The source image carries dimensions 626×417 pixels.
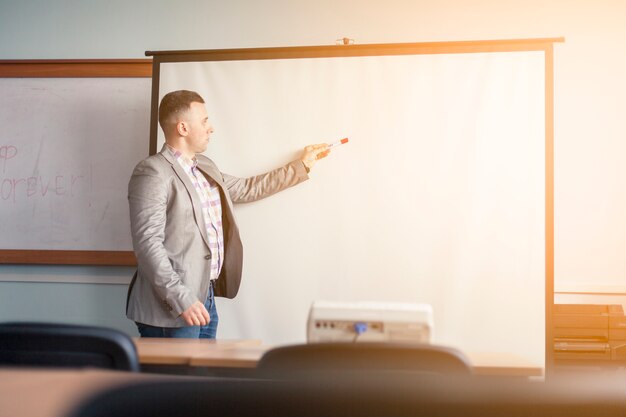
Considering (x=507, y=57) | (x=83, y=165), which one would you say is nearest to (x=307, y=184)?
(x=507, y=57)

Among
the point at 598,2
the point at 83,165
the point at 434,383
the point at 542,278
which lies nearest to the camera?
the point at 434,383

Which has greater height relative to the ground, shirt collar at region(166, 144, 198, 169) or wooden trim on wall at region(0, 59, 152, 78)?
wooden trim on wall at region(0, 59, 152, 78)

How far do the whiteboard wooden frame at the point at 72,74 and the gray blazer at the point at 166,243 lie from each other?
A: 814 millimetres

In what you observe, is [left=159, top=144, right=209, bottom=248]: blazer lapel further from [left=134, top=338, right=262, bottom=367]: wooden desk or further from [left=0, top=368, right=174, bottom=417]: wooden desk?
[left=0, top=368, right=174, bottom=417]: wooden desk

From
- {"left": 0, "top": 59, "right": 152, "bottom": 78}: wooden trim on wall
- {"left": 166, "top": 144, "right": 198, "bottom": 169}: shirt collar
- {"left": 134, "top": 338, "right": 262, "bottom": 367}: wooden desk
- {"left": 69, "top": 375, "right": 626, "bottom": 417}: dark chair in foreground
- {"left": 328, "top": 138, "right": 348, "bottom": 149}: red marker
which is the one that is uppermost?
{"left": 0, "top": 59, "right": 152, "bottom": 78}: wooden trim on wall

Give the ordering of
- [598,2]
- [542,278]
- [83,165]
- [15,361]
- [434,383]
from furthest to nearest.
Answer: [83,165]
[598,2]
[542,278]
[15,361]
[434,383]

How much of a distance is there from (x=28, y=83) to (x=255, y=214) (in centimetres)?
163

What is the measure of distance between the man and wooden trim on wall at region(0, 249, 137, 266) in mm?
750

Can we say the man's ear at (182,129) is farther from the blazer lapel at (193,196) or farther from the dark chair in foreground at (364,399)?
the dark chair in foreground at (364,399)

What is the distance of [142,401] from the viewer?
16.3 inches

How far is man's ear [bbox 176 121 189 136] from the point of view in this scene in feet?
9.42

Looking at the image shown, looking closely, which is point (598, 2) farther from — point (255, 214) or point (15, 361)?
point (15, 361)

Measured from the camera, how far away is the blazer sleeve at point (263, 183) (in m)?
3.06

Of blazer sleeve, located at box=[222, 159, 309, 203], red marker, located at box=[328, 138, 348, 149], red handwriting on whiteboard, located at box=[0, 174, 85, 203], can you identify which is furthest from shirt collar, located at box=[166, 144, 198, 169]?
red handwriting on whiteboard, located at box=[0, 174, 85, 203]
